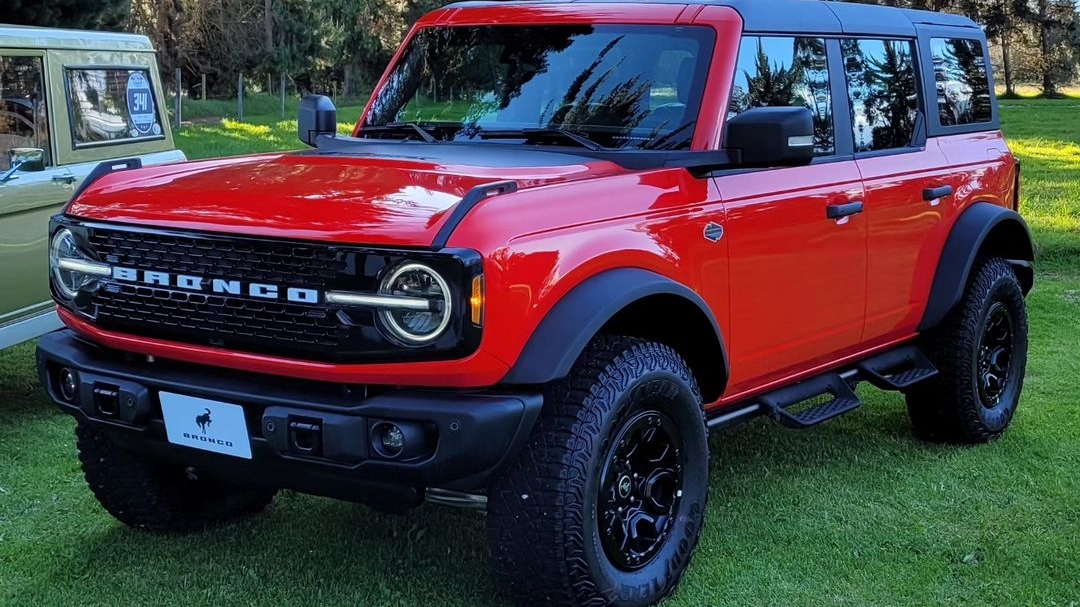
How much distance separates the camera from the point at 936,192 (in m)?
4.88

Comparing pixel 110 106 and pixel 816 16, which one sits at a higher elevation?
pixel 816 16

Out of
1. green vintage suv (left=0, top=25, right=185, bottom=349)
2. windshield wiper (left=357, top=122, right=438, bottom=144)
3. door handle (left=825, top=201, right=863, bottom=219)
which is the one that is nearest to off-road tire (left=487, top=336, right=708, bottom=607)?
door handle (left=825, top=201, right=863, bottom=219)

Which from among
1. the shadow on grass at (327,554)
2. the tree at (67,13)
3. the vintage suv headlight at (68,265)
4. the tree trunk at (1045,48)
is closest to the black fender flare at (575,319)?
the shadow on grass at (327,554)

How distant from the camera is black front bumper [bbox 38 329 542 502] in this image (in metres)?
2.99

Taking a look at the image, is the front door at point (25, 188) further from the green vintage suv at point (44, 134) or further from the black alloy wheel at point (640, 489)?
the black alloy wheel at point (640, 489)

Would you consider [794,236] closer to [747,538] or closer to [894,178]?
[894,178]

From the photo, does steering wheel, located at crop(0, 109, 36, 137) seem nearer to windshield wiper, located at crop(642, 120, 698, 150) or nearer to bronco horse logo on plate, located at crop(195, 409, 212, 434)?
bronco horse logo on plate, located at crop(195, 409, 212, 434)

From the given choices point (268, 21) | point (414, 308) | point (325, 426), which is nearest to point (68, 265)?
point (325, 426)

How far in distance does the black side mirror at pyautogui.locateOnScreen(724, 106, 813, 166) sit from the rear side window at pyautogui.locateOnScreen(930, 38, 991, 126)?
5.91 feet

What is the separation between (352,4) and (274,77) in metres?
4.76

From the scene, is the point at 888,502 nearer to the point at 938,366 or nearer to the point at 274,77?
the point at 938,366

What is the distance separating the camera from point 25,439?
5.39m

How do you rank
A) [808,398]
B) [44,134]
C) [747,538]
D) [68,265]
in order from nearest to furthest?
[68,265], [747,538], [808,398], [44,134]

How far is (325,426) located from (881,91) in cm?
295
